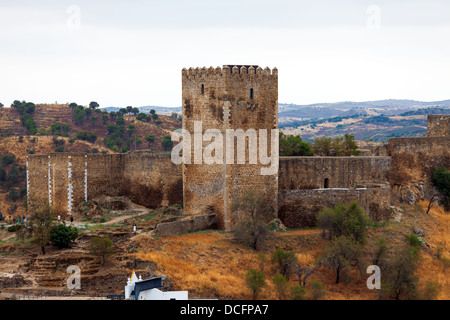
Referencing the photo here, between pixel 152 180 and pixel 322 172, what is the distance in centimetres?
899

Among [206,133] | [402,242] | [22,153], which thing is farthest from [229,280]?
[22,153]

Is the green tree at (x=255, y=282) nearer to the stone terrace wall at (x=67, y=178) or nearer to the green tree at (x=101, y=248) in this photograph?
the green tree at (x=101, y=248)

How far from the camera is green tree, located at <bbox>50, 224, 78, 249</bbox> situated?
21.1 meters

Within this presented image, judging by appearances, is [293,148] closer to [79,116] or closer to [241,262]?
[241,262]

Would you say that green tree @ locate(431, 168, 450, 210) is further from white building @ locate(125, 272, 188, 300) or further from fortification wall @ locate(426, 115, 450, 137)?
white building @ locate(125, 272, 188, 300)

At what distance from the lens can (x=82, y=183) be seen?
92.2ft

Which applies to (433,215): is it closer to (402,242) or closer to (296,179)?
(402,242)

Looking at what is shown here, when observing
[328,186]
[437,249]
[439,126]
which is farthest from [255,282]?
[439,126]

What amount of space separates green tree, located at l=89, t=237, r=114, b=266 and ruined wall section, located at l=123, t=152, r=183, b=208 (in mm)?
8745

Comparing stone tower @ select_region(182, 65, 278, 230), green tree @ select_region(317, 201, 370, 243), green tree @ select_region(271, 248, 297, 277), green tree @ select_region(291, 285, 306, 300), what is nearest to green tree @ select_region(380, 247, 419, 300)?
green tree @ select_region(317, 201, 370, 243)

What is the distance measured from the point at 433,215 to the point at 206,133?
12.7 m

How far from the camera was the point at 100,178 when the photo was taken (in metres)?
28.7

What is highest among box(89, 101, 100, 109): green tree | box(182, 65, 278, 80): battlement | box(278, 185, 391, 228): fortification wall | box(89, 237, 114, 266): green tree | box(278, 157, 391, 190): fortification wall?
box(89, 101, 100, 109): green tree

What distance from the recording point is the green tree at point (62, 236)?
69.2 ft
